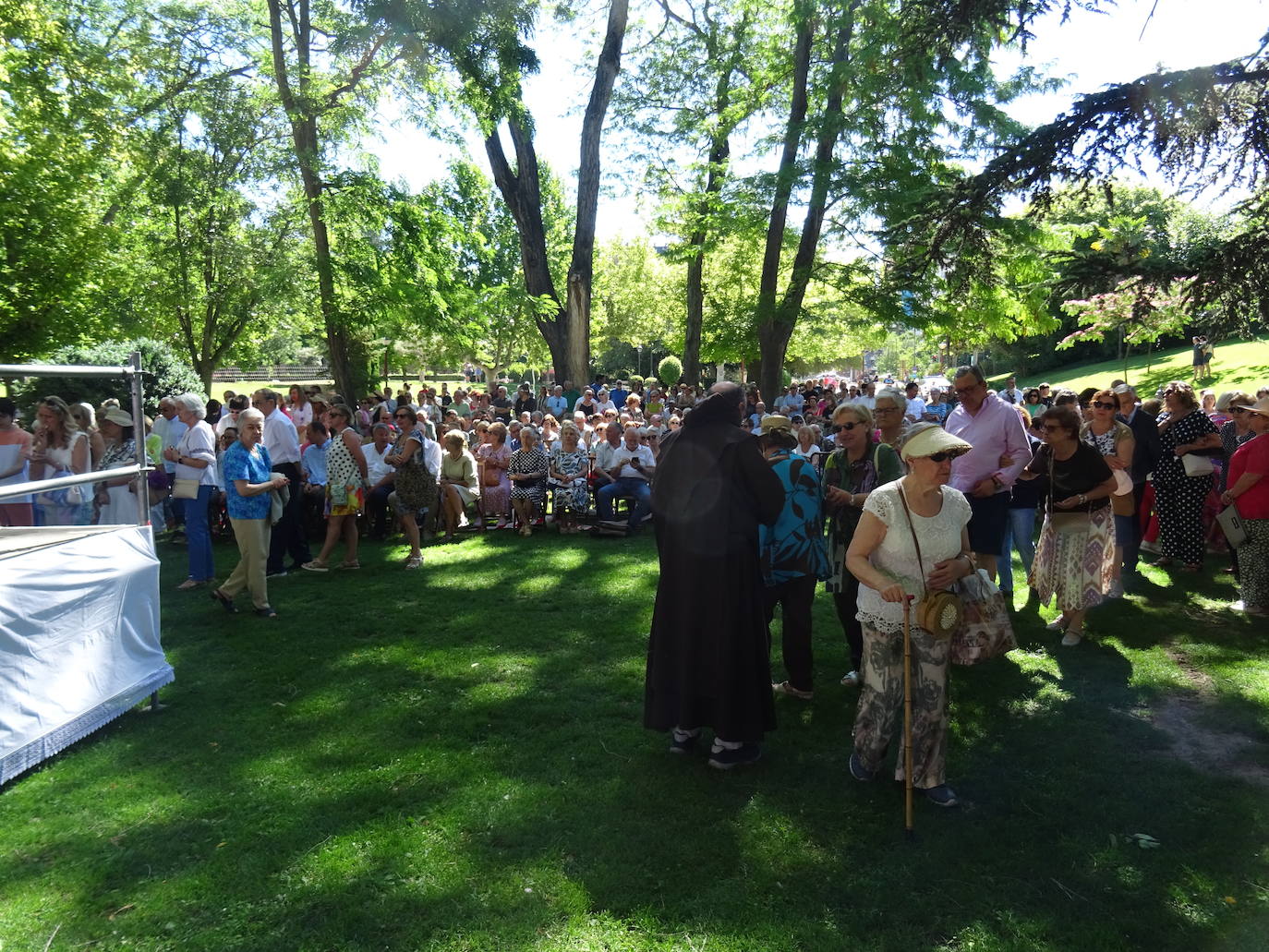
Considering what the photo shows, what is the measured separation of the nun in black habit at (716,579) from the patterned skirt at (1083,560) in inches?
121

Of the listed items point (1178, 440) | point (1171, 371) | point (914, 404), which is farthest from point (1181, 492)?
point (1171, 371)

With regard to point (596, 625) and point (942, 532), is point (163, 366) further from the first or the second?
point (942, 532)

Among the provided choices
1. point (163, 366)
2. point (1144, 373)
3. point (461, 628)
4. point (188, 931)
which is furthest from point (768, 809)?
point (1144, 373)

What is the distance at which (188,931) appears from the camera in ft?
10.6

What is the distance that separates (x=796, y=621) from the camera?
210 inches

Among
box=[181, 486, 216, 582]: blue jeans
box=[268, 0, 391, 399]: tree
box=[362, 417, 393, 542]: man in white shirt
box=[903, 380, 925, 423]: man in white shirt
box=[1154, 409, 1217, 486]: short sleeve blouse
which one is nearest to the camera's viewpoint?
box=[181, 486, 216, 582]: blue jeans

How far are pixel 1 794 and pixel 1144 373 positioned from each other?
3812 cm

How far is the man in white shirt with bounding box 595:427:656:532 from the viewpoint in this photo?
38.2ft

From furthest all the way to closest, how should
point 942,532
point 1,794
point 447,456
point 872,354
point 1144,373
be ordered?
point 872,354
point 1144,373
point 447,456
point 1,794
point 942,532

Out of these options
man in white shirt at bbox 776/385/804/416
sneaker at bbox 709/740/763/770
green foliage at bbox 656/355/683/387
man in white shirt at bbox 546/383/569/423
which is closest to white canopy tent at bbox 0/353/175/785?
sneaker at bbox 709/740/763/770

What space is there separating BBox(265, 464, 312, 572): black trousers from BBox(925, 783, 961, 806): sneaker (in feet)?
23.6

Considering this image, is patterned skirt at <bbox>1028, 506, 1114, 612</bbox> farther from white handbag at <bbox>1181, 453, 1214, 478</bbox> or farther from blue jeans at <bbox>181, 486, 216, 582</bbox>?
blue jeans at <bbox>181, 486, 216, 582</bbox>

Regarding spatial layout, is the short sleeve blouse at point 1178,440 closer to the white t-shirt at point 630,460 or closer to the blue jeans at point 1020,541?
the blue jeans at point 1020,541

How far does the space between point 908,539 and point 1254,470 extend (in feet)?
15.8
